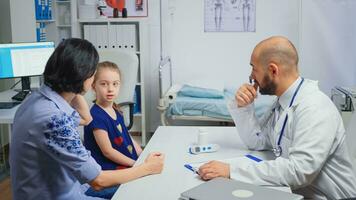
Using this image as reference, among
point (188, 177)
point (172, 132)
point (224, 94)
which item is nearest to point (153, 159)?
point (188, 177)

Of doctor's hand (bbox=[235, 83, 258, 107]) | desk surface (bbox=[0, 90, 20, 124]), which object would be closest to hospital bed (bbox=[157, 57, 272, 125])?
desk surface (bbox=[0, 90, 20, 124])

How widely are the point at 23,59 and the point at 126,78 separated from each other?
87 centimetres

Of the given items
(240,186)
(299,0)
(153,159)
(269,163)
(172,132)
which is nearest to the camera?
(240,186)

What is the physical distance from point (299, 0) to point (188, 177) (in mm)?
3000

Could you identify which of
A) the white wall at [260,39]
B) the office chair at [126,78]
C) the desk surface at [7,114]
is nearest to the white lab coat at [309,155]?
the office chair at [126,78]

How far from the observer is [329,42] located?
4.33 meters

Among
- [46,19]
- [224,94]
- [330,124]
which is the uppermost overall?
[46,19]

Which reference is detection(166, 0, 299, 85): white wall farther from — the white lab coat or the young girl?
the white lab coat

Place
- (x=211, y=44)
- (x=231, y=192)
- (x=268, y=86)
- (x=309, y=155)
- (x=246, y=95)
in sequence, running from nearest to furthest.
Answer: (x=231, y=192) → (x=309, y=155) → (x=268, y=86) → (x=246, y=95) → (x=211, y=44)

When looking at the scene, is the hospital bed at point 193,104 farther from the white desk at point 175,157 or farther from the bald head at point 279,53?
the bald head at point 279,53

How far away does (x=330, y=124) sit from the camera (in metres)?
1.57

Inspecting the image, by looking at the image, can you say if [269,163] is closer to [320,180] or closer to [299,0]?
[320,180]

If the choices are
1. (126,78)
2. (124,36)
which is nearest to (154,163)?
(126,78)

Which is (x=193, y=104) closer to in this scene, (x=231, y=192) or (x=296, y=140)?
(x=296, y=140)
